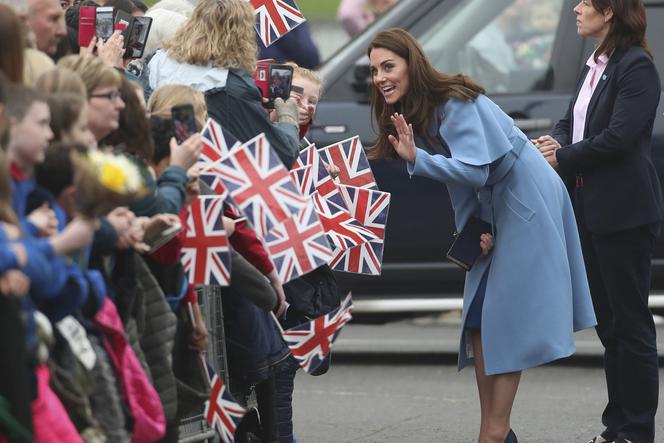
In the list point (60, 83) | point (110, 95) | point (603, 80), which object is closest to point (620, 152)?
point (603, 80)

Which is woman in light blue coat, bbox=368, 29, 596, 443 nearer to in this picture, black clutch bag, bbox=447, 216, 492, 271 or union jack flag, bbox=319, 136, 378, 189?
black clutch bag, bbox=447, 216, 492, 271

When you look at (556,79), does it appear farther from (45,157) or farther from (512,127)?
(45,157)

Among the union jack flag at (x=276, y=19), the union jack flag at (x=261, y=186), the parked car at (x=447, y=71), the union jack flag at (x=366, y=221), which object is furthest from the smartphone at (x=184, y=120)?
the parked car at (x=447, y=71)

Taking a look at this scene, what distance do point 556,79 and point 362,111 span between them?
1.09 m

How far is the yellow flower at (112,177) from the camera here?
3703mm

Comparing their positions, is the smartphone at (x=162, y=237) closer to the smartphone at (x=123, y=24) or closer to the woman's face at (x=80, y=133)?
the woman's face at (x=80, y=133)

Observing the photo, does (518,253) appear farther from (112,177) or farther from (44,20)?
(112,177)

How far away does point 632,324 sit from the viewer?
20.5 feet

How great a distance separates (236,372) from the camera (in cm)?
547

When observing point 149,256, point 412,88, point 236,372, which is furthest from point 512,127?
point 149,256

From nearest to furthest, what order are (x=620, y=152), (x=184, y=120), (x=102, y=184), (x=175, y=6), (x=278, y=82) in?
1. (x=102, y=184)
2. (x=184, y=120)
3. (x=278, y=82)
4. (x=620, y=152)
5. (x=175, y=6)

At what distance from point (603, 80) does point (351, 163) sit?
1050 mm

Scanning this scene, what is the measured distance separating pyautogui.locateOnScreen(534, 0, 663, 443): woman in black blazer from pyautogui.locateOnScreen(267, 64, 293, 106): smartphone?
1102mm

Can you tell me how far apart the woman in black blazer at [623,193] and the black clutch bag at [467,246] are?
0.60 m
